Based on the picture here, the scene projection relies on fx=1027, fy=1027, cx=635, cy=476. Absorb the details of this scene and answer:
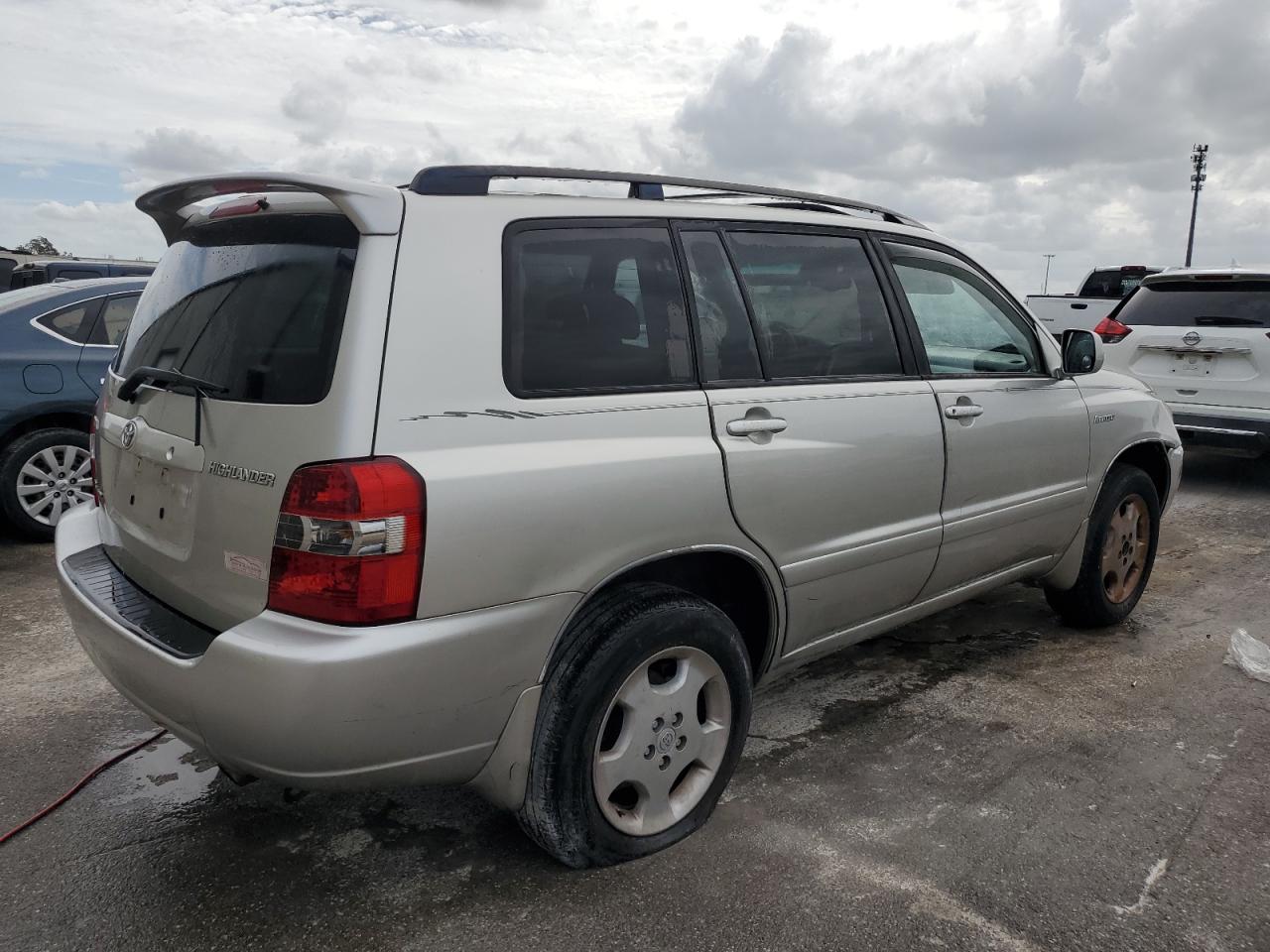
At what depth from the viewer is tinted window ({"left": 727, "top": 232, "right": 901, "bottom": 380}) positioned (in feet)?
9.88

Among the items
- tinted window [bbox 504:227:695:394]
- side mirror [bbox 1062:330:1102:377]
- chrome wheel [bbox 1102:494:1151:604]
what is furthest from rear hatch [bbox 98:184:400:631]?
chrome wheel [bbox 1102:494:1151:604]

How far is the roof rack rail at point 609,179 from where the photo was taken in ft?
8.07

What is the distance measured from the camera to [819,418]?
9.82ft

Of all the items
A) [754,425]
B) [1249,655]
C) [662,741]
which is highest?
[754,425]

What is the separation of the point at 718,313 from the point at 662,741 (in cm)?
118

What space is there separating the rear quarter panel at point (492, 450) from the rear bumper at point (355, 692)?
85 millimetres

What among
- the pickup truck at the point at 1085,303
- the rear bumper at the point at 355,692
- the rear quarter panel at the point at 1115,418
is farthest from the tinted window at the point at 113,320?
the pickup truck at the point at 1085,303

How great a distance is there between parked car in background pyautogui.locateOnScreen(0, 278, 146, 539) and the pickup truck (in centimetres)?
908

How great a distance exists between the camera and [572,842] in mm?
2529

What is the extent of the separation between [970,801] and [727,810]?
0.73 m

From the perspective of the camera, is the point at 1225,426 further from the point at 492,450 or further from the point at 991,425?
the point at 492,450

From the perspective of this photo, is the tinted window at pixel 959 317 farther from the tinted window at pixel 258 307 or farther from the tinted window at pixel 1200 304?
the tinted window at pixel 1200 304

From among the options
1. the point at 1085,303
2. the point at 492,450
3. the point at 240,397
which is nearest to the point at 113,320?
the point at 240,397

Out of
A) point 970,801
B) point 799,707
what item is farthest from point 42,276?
point 970,801
